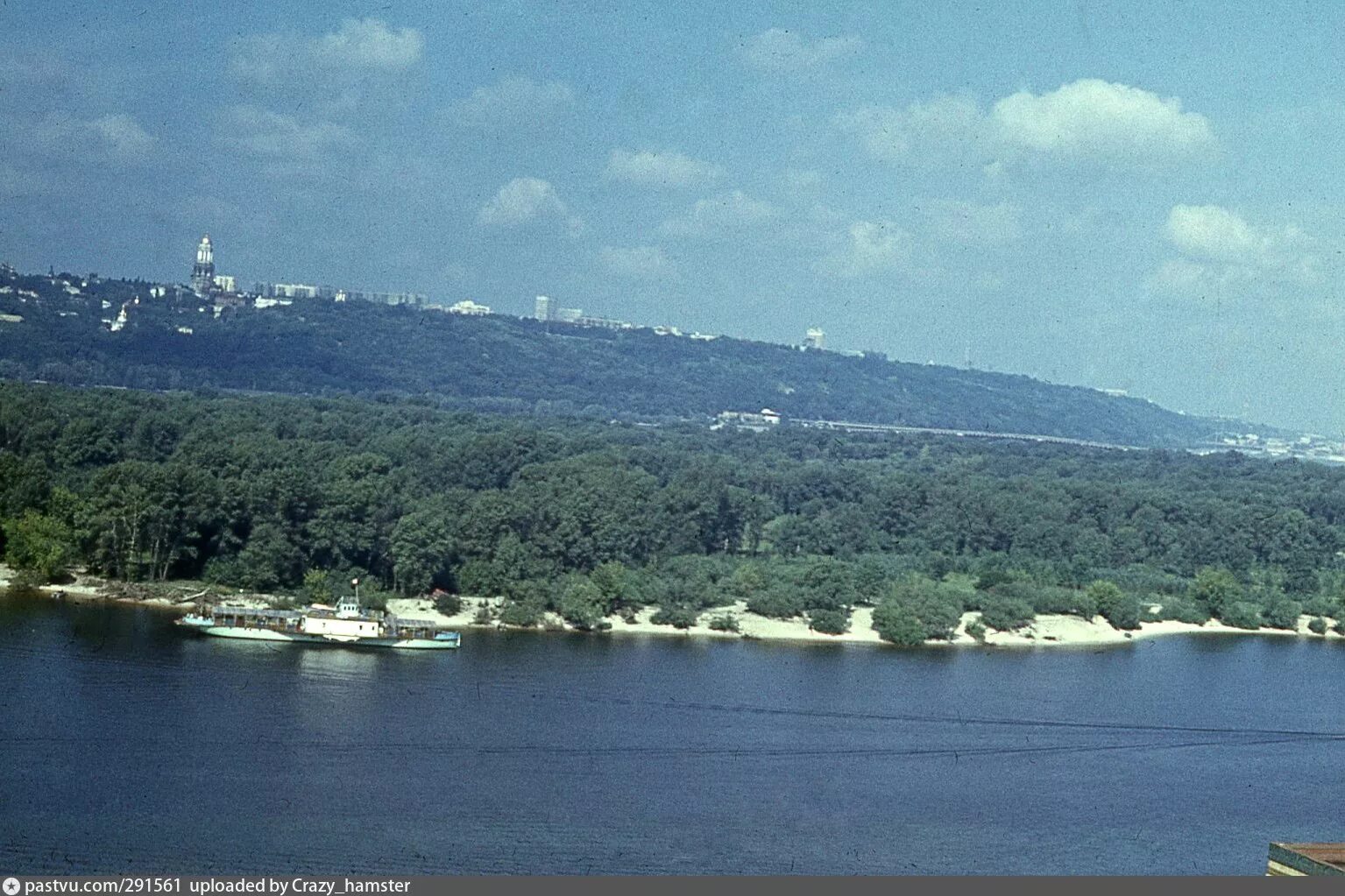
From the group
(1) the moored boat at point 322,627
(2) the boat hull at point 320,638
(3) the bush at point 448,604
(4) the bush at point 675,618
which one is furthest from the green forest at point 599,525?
(2) the boat hull at point 320,638

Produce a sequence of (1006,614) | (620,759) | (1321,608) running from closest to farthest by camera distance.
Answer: (620,759), (1006,614), (1321,608)

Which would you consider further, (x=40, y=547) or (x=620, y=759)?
(x=40, y=547)

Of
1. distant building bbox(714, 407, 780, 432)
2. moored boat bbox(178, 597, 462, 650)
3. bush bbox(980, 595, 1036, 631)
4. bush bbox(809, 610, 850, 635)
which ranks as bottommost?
moored boat bbox(178, 597, 462, 650)

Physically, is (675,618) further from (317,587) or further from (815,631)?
(317,587)

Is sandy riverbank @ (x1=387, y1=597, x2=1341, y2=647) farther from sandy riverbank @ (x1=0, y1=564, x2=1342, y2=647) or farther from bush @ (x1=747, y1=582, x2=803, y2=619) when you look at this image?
bush @ (x1=747, y1=582, x2=803, y2=619)

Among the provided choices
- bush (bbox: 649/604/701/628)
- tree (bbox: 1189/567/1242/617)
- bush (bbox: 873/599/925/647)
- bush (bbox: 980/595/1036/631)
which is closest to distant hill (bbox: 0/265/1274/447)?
bush (bbox: 649/604/701/628)

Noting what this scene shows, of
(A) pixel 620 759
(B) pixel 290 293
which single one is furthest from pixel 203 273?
(A) pixel 620 759

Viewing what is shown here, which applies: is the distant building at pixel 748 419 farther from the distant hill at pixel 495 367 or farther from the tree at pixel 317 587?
the tree at pixel 317 587
